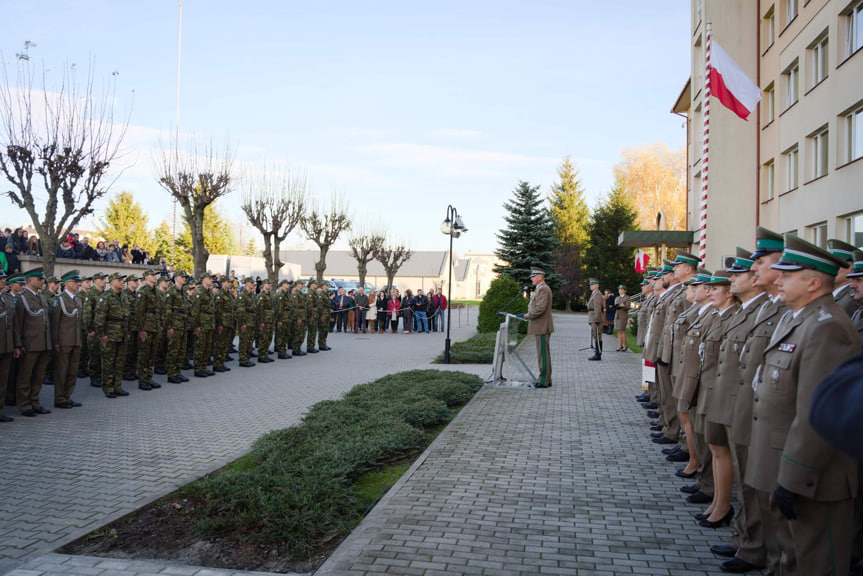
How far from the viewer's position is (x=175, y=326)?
1283 centimetres

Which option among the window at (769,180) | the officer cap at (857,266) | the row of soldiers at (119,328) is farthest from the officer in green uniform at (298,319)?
the window at (769,180)

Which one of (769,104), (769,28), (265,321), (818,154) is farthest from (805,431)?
(769,28)

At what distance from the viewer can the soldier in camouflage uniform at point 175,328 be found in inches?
502

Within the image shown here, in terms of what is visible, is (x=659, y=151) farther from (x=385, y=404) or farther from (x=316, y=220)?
(x=385, y=404)

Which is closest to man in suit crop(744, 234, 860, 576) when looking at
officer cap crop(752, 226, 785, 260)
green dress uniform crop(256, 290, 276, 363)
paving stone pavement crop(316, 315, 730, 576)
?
officer cap crop(752, 226, 785, 260)

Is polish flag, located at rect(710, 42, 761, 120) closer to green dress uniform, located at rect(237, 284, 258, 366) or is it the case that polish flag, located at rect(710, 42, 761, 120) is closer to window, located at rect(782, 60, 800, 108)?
window, located at rect(782, 60, 800, 108)

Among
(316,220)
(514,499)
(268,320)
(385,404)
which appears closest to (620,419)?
(385,404)

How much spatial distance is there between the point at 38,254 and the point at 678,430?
20.5 metres

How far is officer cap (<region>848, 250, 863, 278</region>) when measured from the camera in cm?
437

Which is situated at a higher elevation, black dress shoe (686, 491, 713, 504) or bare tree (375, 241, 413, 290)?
bare tree (375, 241, 413, 290)

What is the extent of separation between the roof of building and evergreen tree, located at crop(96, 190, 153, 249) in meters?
37.3

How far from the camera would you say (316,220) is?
40.2 meters

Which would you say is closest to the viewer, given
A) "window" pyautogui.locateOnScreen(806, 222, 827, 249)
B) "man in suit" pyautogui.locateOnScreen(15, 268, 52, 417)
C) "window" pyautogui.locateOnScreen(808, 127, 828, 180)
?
"man in suit" pyautogui.locateOnScreen(15, 268, 52, 417)

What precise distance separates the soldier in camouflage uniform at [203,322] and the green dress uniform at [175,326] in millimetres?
562
